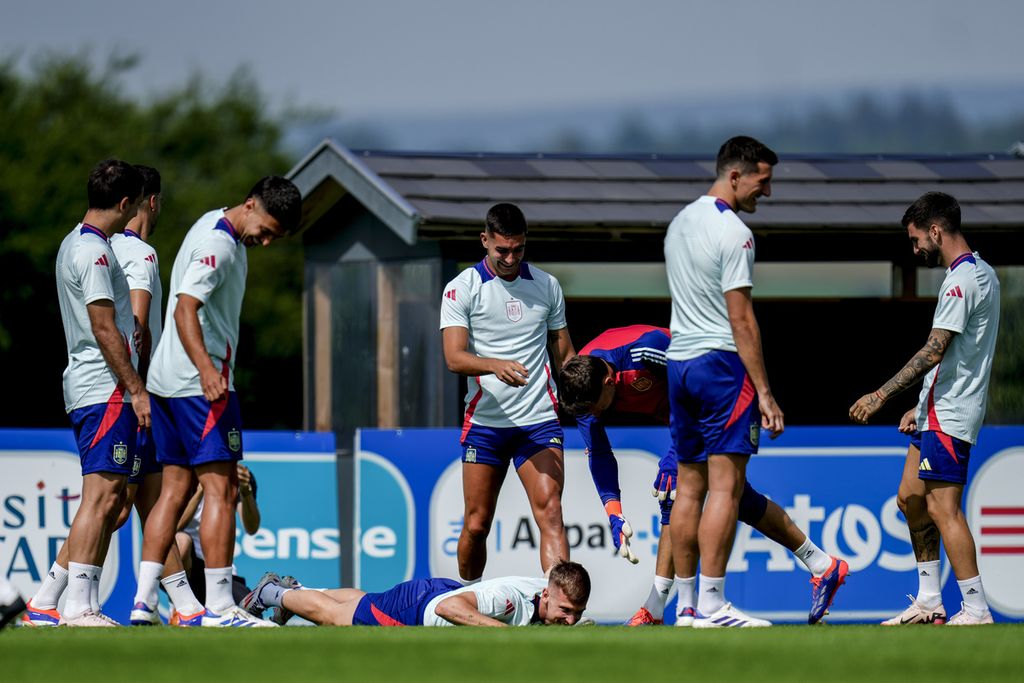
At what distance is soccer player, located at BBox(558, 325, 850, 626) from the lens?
8.45m

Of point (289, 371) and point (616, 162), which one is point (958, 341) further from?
point (289, 371)

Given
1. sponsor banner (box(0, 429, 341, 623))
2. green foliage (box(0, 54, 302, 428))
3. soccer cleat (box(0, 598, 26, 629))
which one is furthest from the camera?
green foliage (box(0, 54, 302, 428))

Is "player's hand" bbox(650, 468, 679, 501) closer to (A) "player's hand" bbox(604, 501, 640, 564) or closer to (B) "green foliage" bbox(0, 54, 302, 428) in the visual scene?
(A) "player's hand" bbox(604, 501, 640, 564)

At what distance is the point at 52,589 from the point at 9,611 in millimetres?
1687

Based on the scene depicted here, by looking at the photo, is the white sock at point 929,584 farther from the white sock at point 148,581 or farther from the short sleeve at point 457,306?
the white sock at point 148,581

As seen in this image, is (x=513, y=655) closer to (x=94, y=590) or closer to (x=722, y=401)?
(x=722, y=401)

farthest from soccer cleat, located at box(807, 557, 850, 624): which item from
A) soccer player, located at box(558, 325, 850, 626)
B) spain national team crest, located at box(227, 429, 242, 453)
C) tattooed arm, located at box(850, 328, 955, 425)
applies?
spain national team crest, located at box(227, 429, 242, 453)

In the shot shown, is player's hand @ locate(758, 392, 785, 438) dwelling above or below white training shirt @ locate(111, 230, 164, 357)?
below

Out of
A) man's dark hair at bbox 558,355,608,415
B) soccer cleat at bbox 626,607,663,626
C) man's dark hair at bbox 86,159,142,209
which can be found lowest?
soccer cleat at bbox 626,607,663,626

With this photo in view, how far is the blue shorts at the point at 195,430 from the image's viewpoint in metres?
8.10

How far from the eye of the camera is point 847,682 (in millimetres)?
5281

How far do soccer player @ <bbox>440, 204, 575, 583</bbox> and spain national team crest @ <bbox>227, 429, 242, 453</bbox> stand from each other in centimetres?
132

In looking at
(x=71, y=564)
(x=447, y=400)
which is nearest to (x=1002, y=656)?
(x=71, y=564)

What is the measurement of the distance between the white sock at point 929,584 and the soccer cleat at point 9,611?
5.02 meters
